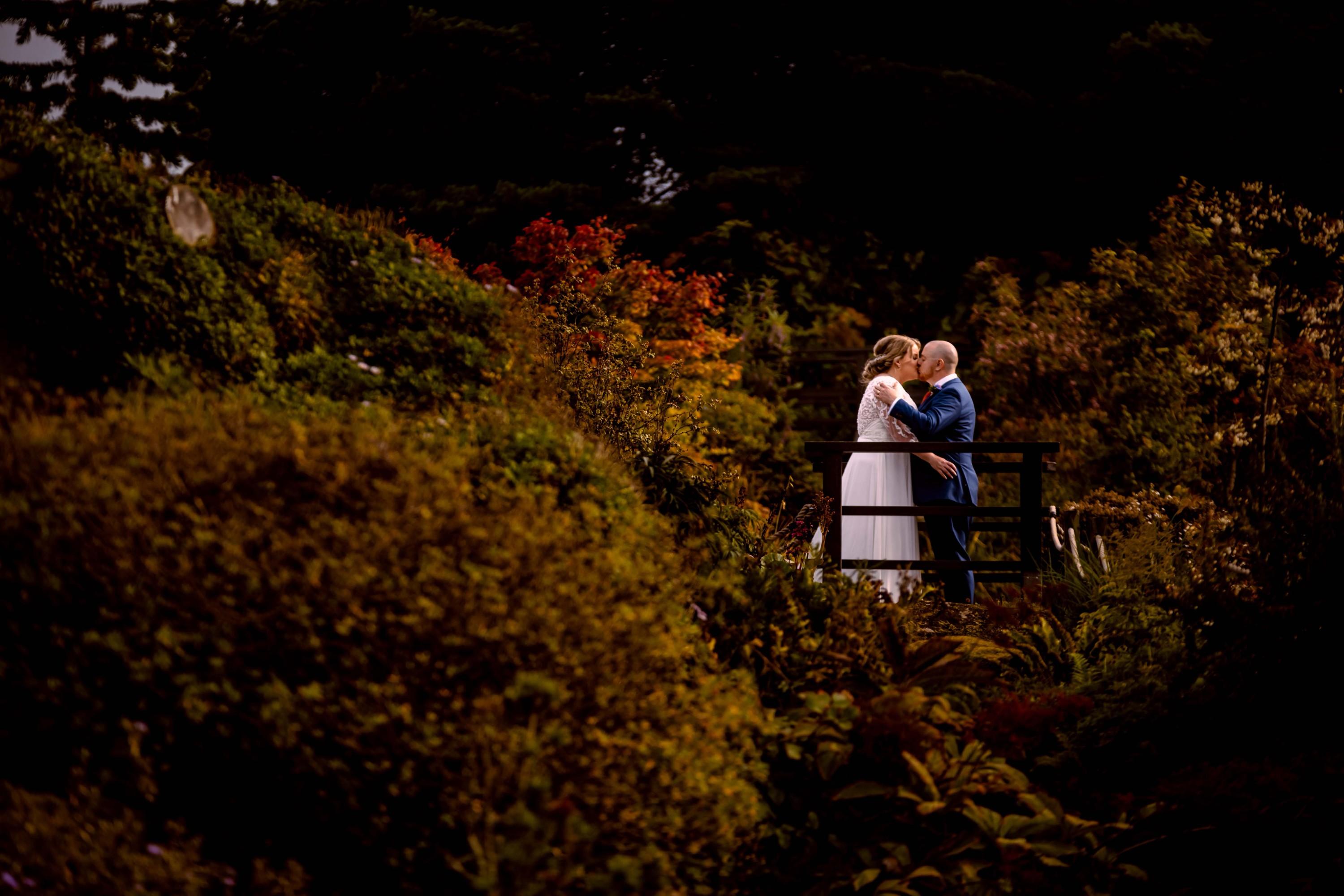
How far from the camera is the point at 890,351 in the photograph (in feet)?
29.0

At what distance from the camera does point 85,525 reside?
3.25 metres

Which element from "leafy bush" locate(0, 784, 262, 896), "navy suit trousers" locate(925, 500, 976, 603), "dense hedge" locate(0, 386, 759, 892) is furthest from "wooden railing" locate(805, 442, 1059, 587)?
"leafy bush" locate(0, 784, 262, 896)

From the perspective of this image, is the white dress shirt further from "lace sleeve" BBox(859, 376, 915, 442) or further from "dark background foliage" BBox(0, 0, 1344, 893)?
"dark background foliage" BBox(0, 0, 1344, 893)

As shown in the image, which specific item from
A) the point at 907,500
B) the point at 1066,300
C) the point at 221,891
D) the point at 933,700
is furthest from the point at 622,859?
the point at 1066,300

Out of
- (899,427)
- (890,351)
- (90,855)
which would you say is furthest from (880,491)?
(90,855)

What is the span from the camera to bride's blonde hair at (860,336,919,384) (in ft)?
28.9

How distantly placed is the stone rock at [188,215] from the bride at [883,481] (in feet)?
16.7

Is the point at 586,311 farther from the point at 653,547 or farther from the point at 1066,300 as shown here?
the point at 1066,300

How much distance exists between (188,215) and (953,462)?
570 cm

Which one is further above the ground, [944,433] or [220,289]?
[220,289]

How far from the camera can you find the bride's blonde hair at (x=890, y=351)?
8820 mm

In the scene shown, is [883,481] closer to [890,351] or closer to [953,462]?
[953,462]

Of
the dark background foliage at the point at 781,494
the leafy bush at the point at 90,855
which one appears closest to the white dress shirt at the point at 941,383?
the dark background foliage at the point at 781,494

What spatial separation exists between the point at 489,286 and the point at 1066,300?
8594 millimetres
